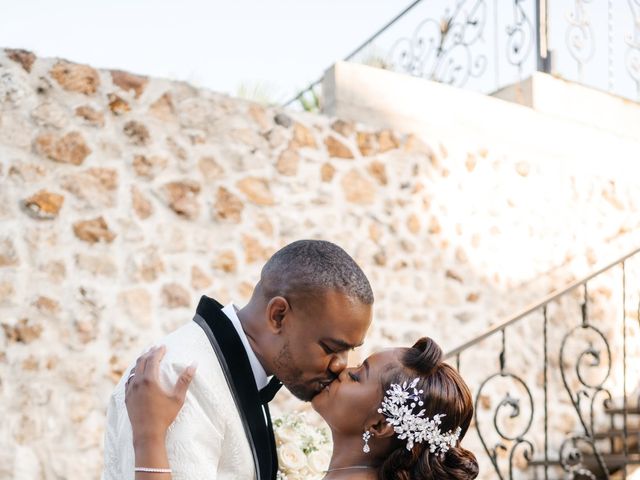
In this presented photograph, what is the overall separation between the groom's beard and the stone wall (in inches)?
97.2

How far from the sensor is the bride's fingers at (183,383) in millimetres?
1546

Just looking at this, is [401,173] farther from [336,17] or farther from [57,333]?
[336,17]

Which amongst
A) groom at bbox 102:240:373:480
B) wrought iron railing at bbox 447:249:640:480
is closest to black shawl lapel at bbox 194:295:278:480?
groom at bbox 102:240:373:480

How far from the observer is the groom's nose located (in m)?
1.82

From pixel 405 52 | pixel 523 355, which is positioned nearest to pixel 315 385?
pixel 523 355

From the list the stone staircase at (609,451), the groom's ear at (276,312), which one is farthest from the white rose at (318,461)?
the stone staircase at (609,451)

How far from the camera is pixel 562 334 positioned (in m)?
5.89

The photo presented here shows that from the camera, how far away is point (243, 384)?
1.64m

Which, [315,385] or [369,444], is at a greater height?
[315,385]

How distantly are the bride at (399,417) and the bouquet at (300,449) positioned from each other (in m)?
0.12

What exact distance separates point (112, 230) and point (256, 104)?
1.18m

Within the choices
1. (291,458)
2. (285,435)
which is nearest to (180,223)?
(285,435)

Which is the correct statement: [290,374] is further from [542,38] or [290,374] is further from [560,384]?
[542,38]

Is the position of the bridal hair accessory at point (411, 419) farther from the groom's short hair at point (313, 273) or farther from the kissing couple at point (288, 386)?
the groom's short hair at point (313, 273)
